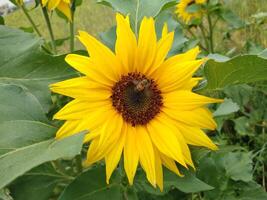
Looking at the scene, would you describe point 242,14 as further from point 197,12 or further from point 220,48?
point 197,12

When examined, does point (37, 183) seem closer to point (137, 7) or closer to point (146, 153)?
point (146, 153)

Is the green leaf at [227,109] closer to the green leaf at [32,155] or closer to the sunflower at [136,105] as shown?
the sunflower at [136,105]

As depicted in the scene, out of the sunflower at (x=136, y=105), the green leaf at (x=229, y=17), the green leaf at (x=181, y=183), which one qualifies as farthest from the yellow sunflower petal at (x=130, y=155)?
the green leaf at (x=229, y=17)

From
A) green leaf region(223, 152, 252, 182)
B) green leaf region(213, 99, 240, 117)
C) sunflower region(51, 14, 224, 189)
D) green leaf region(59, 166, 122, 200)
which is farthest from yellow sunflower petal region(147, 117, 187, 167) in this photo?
green leaf region(223, 152, 252, 182)

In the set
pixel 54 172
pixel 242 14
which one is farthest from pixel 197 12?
pixel 54 172

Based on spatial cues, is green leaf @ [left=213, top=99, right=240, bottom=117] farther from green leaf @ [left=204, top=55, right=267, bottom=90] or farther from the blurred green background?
the blurred green background

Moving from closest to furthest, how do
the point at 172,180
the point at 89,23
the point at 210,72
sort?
1. the point at 210,72
2. the point at 172,180
3. the point at 89,23

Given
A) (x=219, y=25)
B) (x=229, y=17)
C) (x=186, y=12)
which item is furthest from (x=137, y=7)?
(x=219, y=25)
